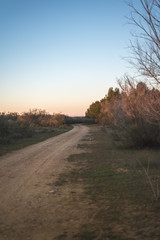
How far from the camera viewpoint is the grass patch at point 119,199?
4039mm

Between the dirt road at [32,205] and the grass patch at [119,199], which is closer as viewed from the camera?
the grass patch at [119,199]

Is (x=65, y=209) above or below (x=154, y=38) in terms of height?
below

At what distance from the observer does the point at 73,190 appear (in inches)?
263

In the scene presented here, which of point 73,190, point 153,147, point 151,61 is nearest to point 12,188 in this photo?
point 73,190

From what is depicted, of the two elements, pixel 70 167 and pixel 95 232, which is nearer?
pixel 95 232

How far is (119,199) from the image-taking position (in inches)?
228

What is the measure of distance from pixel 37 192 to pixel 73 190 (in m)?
0.97

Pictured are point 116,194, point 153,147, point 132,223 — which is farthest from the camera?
point 153,147

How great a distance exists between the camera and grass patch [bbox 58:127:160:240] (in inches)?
159

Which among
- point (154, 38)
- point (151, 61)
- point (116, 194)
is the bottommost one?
point (116, 194)

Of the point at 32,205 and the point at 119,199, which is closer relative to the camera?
the point at 32,205

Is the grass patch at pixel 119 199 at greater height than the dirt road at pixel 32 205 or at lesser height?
lesser

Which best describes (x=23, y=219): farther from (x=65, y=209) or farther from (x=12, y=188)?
(x=12, y=188)

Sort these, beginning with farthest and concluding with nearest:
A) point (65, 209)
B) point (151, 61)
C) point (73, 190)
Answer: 1. point (73, 190)
2. point (65, 209)
3. point (151, 61)
